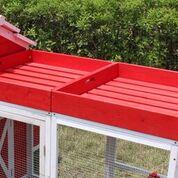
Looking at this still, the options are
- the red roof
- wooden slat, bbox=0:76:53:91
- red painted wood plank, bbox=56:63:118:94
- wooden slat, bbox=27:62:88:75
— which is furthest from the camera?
wooden slat, bbox=27:62:88:75

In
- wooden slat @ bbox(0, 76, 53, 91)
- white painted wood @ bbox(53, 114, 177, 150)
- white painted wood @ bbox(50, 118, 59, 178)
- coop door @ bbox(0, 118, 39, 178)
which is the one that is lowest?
coop door @ bbox(0, 118, 39, 178)

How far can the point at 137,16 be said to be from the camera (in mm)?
6312

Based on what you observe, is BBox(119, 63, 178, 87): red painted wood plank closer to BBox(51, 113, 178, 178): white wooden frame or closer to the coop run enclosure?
the coop run enclosure

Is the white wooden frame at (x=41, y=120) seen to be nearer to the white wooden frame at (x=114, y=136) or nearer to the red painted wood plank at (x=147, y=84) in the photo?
the white wooden frame at (x=114, y=136)

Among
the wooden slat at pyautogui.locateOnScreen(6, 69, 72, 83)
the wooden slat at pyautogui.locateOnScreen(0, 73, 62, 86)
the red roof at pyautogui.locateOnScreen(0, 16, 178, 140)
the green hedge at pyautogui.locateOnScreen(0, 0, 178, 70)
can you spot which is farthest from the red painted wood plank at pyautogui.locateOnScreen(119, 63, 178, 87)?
the green hedge at pyautogui.locateOnScreen(0, 0, 178, 70)

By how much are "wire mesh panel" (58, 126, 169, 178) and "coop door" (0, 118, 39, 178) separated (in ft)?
2.05

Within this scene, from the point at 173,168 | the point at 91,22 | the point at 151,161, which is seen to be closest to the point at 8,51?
the point at 151,161

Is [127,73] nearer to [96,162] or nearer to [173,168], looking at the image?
[96,162]

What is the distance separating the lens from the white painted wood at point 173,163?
2.90 meters

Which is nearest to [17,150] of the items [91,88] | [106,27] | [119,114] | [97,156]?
[97,156]

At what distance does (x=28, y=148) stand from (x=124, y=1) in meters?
3.07

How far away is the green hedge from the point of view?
6172 millimetres

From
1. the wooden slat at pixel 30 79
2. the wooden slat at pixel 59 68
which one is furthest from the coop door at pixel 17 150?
the wooden slat at pixel 59 68

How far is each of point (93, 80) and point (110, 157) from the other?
0.63 m
